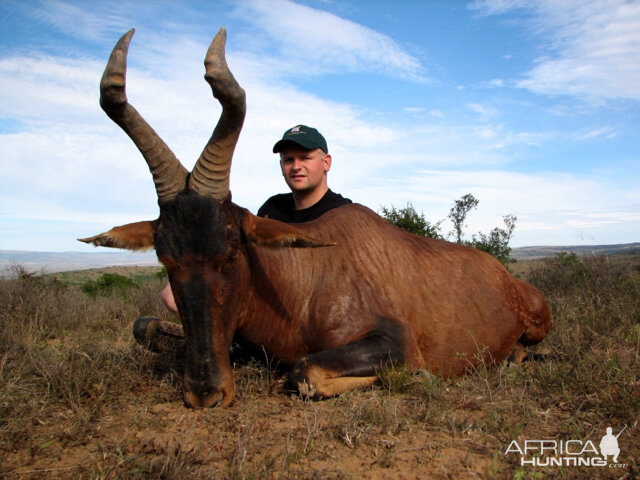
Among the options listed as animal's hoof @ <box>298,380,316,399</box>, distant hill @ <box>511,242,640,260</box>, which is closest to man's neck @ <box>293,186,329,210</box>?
animal's hoof @ <box>298,380,316,399</box>

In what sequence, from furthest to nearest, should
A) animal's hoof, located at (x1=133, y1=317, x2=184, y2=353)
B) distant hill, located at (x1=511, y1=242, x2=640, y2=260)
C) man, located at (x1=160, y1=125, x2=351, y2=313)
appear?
distant hill, located at (x1=511, y1=242, x2=640, y2=260) < man, located at (x1=160, y1=125, x2=351, y2=313) < animal's hoof, located at (x1=133, y1=317, x2=184, y2=353)

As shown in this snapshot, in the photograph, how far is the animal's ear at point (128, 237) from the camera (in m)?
4.05

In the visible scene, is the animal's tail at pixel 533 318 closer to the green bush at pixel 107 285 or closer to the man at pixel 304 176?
the man at pixel 304 176

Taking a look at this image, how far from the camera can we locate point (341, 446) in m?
3.05

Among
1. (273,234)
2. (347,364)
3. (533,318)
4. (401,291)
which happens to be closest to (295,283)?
(273,234)

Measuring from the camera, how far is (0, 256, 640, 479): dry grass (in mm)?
2807

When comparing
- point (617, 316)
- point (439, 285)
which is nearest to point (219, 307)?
point (439, 285)

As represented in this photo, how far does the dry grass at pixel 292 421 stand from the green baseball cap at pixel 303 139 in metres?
2.83

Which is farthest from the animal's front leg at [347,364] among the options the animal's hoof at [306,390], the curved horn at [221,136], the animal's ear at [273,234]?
the curved horn at [221,136]

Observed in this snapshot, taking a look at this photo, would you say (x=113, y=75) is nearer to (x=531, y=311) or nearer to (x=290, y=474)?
(x=290, y=474)

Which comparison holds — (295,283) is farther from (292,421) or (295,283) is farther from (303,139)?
(303,139)

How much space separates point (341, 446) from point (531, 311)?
4.10 meters

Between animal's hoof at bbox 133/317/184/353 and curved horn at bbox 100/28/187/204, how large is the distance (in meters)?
2.12

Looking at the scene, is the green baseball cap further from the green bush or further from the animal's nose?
the green bush
